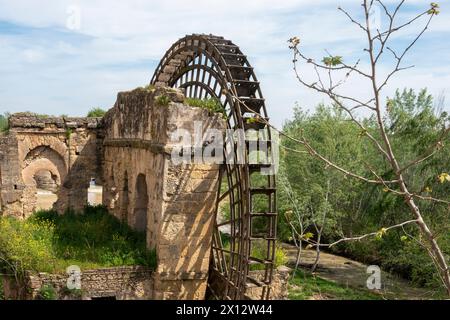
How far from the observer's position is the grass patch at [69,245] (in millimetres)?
11359

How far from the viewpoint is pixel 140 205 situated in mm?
14062

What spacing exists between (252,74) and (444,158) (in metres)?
8.73

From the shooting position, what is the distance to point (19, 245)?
11.6 m

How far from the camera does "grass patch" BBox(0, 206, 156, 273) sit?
1136 cm

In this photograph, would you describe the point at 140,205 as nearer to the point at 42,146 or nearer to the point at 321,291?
the point at 42,146

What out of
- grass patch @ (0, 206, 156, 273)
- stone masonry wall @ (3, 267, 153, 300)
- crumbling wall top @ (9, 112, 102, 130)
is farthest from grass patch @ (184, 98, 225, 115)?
crumbling wall top @ (9, 112, 102, 130)

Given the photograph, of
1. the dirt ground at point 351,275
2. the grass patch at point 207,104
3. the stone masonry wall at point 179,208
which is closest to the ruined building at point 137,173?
the stone masonry wall at point 179,208

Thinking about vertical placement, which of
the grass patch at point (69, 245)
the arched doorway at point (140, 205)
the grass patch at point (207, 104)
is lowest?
the grass patch at point (69, 245)

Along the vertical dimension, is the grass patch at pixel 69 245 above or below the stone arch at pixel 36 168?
below

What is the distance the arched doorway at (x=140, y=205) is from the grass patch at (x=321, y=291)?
610 centimetres

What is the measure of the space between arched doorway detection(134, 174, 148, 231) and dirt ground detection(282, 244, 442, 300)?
325 inches

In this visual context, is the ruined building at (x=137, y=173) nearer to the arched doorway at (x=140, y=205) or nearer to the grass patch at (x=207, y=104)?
the arched doorway at (x=140, y=205)

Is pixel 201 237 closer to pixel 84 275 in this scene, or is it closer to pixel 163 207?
pixel 163 207
